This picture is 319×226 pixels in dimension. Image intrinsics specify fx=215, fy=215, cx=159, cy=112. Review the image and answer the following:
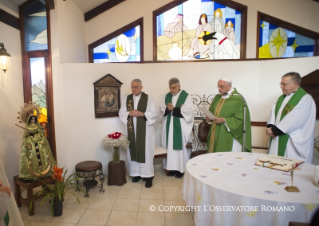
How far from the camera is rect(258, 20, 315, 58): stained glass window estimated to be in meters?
4.49

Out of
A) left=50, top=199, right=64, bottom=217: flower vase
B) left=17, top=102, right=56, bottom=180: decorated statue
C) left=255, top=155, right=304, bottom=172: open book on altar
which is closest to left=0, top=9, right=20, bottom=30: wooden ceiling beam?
left=17, top=102, right=56, bottom=180: decorated statue

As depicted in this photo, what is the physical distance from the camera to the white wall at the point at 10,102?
3076 millimetres

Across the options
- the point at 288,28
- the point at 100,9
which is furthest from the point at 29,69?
the point at 288,28

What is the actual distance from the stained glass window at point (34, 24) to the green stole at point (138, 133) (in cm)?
177

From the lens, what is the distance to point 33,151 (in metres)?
2.89

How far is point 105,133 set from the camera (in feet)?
13.5

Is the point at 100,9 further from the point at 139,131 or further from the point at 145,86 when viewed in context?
the point at 139,131

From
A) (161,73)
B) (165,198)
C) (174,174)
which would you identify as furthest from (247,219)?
(161,73)

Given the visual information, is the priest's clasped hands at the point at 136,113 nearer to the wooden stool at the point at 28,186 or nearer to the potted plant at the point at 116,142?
the potted plant at the point at 116,142

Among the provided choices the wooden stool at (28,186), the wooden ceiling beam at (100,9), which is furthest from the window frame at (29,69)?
the wooden ceiling beam at (100,9)

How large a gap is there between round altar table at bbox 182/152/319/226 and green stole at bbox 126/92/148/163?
1833 millimetres

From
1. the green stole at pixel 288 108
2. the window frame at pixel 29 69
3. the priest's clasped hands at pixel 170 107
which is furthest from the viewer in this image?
the priest's clasped hands at pixel 170 107

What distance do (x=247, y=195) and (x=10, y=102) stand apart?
3454 mm

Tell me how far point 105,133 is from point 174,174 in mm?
1545
